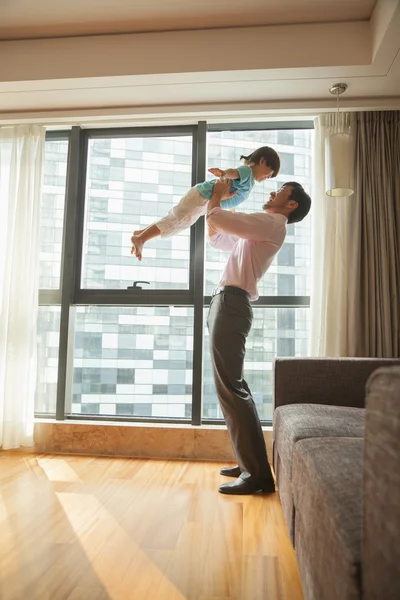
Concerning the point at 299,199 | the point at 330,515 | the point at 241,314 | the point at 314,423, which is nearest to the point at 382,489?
the point at 330,515

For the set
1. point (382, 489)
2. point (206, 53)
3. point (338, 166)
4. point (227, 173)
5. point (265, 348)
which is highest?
point (206, 53)

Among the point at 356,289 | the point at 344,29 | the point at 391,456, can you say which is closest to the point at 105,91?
the point at 344,29

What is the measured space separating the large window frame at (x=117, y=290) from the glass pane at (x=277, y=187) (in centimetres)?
6

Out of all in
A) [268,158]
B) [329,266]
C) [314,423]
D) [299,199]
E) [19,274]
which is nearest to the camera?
[314,423]

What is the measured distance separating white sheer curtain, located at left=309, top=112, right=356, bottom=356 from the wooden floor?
1.04 metres

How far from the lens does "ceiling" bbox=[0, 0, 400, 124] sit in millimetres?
2447

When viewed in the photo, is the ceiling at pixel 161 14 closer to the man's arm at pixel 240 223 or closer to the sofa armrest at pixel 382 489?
the man's arm at pixel 240 223

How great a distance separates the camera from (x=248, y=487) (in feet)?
6.88

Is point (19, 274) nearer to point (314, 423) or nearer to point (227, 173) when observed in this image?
point (227, 173)

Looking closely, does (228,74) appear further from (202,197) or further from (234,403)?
(234,403)

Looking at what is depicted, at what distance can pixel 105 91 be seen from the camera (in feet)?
9.30

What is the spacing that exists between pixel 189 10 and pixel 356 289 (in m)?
1.86

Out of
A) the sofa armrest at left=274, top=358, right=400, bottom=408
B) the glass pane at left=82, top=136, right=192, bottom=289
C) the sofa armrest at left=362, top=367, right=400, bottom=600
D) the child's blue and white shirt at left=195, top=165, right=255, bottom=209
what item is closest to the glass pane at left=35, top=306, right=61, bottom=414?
the glass pane at left=82, top=136, right=192, bottom=289

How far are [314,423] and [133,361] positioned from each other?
1830 mm
